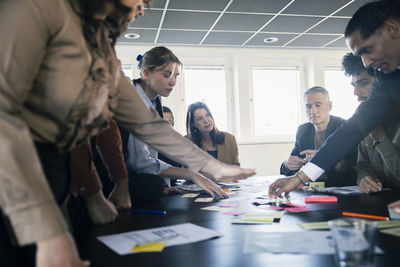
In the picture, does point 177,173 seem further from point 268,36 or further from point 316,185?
point 268,36

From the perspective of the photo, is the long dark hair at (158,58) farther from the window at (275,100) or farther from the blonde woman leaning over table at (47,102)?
the window at (275,100)

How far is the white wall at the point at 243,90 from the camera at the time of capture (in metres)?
5.89

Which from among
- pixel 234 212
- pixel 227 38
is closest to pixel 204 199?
pixel 234 212

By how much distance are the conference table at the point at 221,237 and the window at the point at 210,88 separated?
4.63m

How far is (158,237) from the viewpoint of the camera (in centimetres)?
91

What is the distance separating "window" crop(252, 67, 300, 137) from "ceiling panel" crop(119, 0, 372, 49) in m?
0.74

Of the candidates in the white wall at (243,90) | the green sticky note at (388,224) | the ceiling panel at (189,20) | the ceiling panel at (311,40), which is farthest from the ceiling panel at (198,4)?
the green sticky note at (388,224)

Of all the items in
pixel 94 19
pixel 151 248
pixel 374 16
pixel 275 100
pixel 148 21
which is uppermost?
pixel 148 21

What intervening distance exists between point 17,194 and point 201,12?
4.17 m

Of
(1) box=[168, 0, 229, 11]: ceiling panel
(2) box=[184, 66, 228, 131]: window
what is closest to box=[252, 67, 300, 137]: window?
(2) box=[184, 66, 228, 131]: window

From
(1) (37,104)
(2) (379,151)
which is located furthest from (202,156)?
(2) (379,151)

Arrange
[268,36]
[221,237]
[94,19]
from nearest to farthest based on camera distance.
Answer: [94,19], [221,237], [268,36]

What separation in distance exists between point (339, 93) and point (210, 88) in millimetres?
2640

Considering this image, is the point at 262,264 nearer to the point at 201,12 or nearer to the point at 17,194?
the point at 17,194
